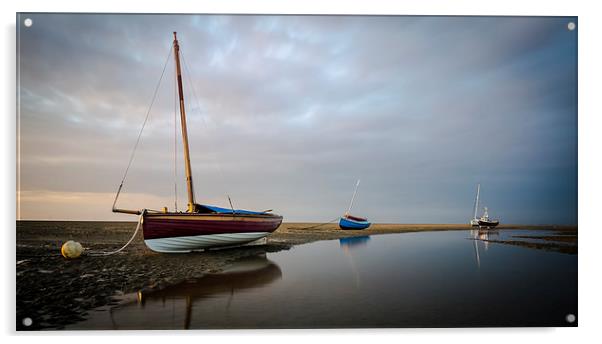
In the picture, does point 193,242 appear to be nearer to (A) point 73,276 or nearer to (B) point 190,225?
(B) point 190,225

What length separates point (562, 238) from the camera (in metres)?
5.50

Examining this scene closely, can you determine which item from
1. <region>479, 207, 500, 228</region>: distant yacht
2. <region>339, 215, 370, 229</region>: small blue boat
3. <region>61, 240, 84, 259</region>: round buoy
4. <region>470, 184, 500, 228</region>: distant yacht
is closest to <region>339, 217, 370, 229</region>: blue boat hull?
<region>339, 215, 370, 229</region>: small blue boat

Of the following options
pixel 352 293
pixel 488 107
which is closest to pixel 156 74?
pixel 352 293

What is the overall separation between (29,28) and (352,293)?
19.0ft

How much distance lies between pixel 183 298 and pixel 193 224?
10.6 feet

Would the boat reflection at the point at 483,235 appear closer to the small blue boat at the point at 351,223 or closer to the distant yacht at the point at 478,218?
the distant yacht at the point at 478,218

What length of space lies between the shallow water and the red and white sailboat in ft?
5.29

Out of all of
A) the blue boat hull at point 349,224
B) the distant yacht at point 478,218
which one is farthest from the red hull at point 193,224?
the blue boat hull at point 349,224

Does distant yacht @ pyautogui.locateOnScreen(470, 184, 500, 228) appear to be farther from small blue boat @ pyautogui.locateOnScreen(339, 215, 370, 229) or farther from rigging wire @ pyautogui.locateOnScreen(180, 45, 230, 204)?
small blue boat @ pyautogui.locateOnScreen(339, 215, 370, 229)

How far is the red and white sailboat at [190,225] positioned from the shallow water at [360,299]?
5.29 ft

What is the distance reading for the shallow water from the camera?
183 inches

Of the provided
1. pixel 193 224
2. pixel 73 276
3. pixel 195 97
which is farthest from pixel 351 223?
pixel 73 276

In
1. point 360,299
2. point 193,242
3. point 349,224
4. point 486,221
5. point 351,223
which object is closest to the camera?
point 360,299

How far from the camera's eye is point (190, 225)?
8125mm
